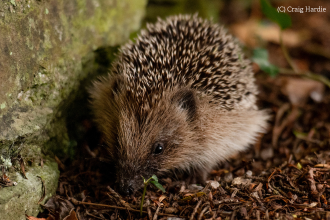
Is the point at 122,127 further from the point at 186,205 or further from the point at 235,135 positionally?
the point at 235,135

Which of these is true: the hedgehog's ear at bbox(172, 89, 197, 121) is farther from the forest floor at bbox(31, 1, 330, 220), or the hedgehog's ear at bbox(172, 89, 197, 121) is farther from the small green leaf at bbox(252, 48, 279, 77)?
the small green leaf at bbox(252, 48, 279, 77)

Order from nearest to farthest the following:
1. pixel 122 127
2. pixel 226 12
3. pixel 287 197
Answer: pixel 287 197 < pixel 122 127 < pixel 226 12

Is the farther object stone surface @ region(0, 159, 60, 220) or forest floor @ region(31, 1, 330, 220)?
forest floor @ region(31, 1, 330, 220)

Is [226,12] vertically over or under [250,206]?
over

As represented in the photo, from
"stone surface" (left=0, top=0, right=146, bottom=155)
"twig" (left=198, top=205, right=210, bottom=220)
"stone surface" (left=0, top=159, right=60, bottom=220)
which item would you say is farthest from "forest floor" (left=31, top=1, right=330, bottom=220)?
"stone surface" (left=0, top=0, right=146, bottom=155)

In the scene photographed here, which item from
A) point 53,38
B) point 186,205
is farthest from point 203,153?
point 53,38

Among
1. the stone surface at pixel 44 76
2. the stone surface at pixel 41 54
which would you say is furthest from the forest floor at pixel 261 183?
the stone surface at pixel 41 54

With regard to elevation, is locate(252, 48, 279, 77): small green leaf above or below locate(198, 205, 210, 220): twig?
above

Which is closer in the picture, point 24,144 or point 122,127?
point 24,144
